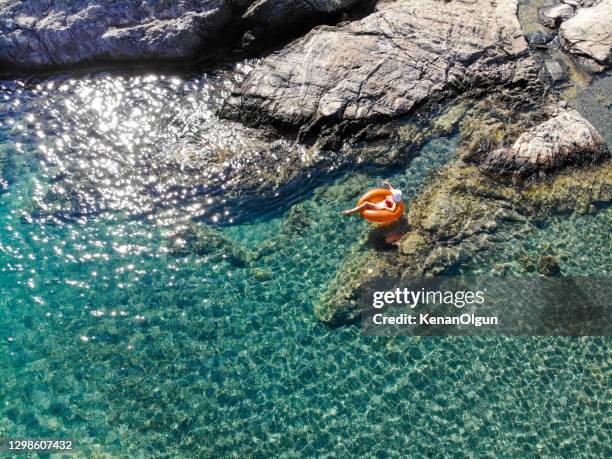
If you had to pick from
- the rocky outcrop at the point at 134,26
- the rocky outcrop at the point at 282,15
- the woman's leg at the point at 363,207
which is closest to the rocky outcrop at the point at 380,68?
the rocky outcrop at the point at 282,15

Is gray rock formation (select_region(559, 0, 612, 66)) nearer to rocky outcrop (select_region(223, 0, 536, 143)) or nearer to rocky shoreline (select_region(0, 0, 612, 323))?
rocky shoreline (select_region(0, 0, 612, 323))

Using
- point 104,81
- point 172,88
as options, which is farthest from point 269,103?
point 104,81

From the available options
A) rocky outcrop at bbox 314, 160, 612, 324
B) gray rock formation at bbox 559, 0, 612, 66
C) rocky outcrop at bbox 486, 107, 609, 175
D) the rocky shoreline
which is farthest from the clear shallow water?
gray rock formation at bbox 559, 0, 612, 66

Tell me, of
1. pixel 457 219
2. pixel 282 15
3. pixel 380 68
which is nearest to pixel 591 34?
pixel 380 68

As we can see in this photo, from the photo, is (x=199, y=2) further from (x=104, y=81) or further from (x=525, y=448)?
(x=525, y=448)

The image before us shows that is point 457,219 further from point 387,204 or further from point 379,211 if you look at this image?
point 379,211

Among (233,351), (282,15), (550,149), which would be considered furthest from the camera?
(282,15)
